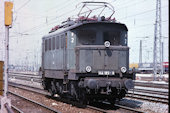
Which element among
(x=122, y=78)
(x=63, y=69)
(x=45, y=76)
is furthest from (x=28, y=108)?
(x=122, y=78)

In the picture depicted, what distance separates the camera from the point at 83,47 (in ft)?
39.3

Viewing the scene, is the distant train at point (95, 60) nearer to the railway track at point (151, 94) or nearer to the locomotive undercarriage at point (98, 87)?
the locomotive undercarriage at point (98, 87)

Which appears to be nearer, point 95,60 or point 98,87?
point 98,87

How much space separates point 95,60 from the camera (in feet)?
39.5

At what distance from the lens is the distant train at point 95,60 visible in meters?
11.7

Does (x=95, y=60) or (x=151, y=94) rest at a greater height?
(x=95, y=60)

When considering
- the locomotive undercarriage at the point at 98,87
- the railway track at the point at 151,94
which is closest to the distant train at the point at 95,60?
the locomotive undercarriage at the point at 98,87

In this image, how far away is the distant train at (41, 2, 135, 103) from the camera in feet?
38.2

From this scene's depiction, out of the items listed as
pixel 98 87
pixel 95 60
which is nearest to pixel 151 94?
pixel 95 60

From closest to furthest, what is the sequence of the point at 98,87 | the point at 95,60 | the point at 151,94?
the point at 98,87, the point at 95,60, the point at 151,94

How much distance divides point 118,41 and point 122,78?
69.2 inches

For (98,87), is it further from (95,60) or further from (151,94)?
(151,94)

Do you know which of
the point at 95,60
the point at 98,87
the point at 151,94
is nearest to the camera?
the point at 98,87

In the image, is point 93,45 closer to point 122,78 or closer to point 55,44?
point 122,78
